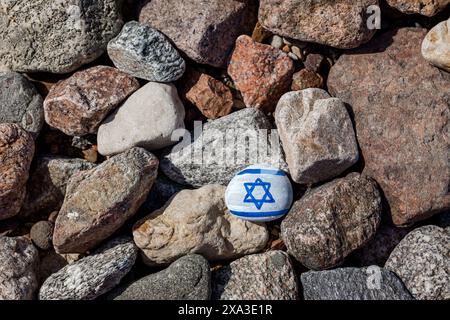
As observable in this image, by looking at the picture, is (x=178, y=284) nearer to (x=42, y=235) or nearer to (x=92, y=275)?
(x=92, y=275)

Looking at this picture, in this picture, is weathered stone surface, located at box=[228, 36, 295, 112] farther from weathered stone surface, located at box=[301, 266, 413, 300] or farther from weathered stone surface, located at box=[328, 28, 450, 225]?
weathered stone surface, located at box=[301, 266, 413, 300]

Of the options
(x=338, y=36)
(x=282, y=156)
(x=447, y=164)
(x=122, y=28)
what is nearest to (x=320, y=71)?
(x=338, y=36)

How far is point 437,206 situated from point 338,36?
1.12 metres

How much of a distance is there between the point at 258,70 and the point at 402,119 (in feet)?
2.94

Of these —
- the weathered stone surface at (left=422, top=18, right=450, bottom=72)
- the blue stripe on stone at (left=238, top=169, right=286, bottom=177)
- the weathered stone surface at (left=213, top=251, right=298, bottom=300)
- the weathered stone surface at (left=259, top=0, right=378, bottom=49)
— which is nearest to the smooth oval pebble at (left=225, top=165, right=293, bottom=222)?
the blue stripe on stone at (left=238, top=169, right=286, bottom=177)

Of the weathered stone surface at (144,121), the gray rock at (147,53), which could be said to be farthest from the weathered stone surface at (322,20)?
the weathered stone surface at (144,121)

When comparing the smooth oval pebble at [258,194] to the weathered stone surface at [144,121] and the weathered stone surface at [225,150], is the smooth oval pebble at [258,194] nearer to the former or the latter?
the weathered stone surface at [225,150]

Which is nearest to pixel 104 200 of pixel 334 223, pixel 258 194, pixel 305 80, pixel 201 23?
pixel 258 194

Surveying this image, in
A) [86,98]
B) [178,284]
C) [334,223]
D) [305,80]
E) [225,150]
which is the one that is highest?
[86,98]

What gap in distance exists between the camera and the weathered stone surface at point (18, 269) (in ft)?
9.85

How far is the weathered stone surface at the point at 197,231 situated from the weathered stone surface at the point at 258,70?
2.02 ft

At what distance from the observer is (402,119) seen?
125 inches

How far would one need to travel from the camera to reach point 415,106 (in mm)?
3166

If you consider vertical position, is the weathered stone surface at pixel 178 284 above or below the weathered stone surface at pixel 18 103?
below
